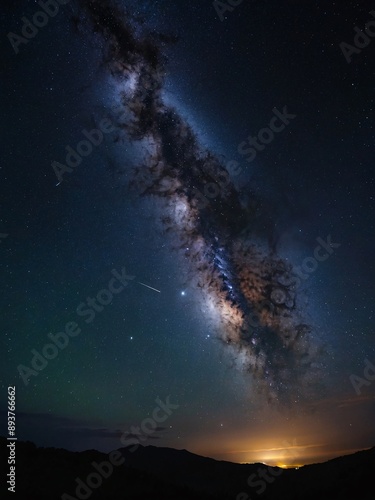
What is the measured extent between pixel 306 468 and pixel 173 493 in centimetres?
1720

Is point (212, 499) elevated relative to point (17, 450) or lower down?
lower down

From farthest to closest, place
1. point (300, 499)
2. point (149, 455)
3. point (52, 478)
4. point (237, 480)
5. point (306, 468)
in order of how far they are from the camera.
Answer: point (149, 455), point (237, 480), point (306, 468), point (300, 499), point (52, 478)

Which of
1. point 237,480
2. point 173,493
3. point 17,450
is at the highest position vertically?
point 17,450

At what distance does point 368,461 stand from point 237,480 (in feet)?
80.9

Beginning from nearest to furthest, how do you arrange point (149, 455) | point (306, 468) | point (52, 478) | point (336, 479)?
point (52, 478)
point (336, 479)
point (306, 468)
point (149, 455)

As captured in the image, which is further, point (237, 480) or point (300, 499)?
point (237, 480)

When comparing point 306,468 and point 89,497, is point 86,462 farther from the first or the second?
point 306,468

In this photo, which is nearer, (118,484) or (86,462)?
(118,484)

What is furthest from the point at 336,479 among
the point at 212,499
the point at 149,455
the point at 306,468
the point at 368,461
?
the point at 149,455

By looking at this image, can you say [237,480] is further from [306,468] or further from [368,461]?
[368,461]

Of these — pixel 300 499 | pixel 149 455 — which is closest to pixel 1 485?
pixel 300 499

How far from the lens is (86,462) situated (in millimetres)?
17797

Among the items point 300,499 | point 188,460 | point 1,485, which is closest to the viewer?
point 1,485

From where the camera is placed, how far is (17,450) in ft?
58.7
